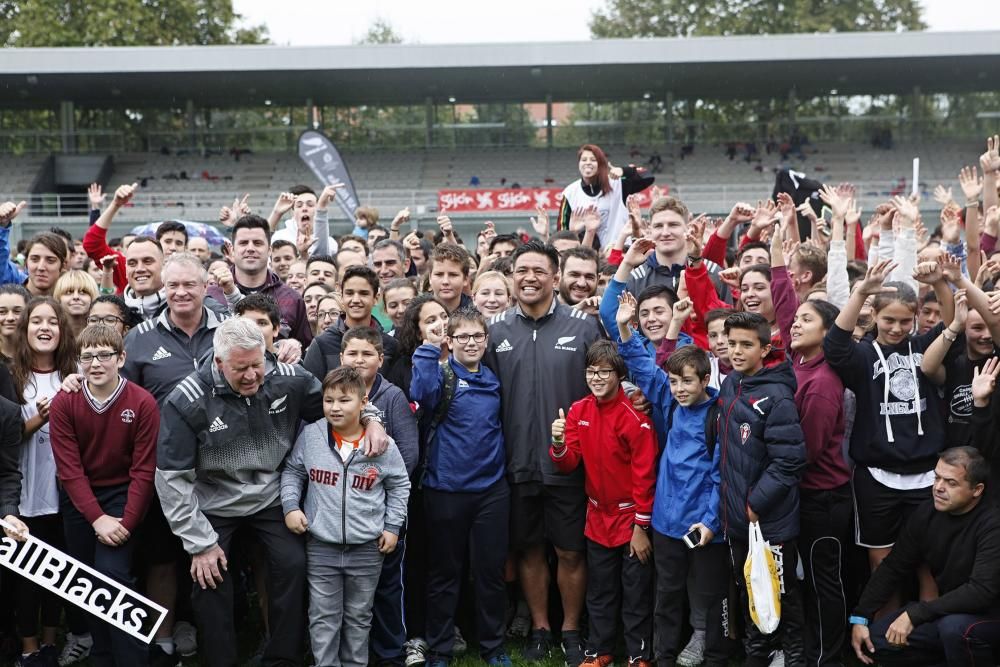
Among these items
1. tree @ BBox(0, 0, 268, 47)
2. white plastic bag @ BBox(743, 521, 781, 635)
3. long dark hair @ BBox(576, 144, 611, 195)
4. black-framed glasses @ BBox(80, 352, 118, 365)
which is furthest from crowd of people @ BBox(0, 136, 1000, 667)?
tree @ BBox(0, 0, 268, 47)

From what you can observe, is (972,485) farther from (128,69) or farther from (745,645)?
(128,69)

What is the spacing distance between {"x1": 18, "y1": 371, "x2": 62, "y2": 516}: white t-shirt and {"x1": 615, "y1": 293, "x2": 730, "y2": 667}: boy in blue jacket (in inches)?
126

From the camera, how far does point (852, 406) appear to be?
5523 mm

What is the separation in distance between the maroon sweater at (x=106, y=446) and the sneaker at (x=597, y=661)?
2524 millimetres

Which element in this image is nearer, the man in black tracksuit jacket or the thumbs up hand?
the man in black tracksuit jacket

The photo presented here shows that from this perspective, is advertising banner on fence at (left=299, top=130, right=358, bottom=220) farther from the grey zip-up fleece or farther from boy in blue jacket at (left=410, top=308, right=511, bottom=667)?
the grey zip-up fleece

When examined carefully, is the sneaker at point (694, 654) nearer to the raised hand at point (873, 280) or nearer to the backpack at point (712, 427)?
the backpack at point (712, 427)

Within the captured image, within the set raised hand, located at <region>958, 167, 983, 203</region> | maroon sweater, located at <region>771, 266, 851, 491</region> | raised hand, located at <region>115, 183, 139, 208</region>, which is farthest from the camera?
raised hand, located at <region>958, 167, 983, 203</region>

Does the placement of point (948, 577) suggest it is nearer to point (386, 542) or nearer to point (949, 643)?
point (949, 643)

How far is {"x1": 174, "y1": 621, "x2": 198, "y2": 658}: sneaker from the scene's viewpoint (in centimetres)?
562

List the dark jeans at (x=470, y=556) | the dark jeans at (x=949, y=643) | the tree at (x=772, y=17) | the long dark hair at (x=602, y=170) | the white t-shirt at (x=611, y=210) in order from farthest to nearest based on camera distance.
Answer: the tree at (x=772, y=17)
the white t-shirt at (x=611, y=210)
the long dark hair at (x=602, y=170)
the dark jeans at (x=470, y=556)
the dark jeans at (x=949, y=643)

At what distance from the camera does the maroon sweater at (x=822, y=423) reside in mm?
5266

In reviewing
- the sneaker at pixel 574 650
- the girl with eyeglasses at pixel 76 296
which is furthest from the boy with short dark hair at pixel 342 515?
the girl with eyeglasses at pixel 76 296

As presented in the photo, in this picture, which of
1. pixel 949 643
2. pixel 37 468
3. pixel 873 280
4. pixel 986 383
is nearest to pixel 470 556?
pixel 37 468
